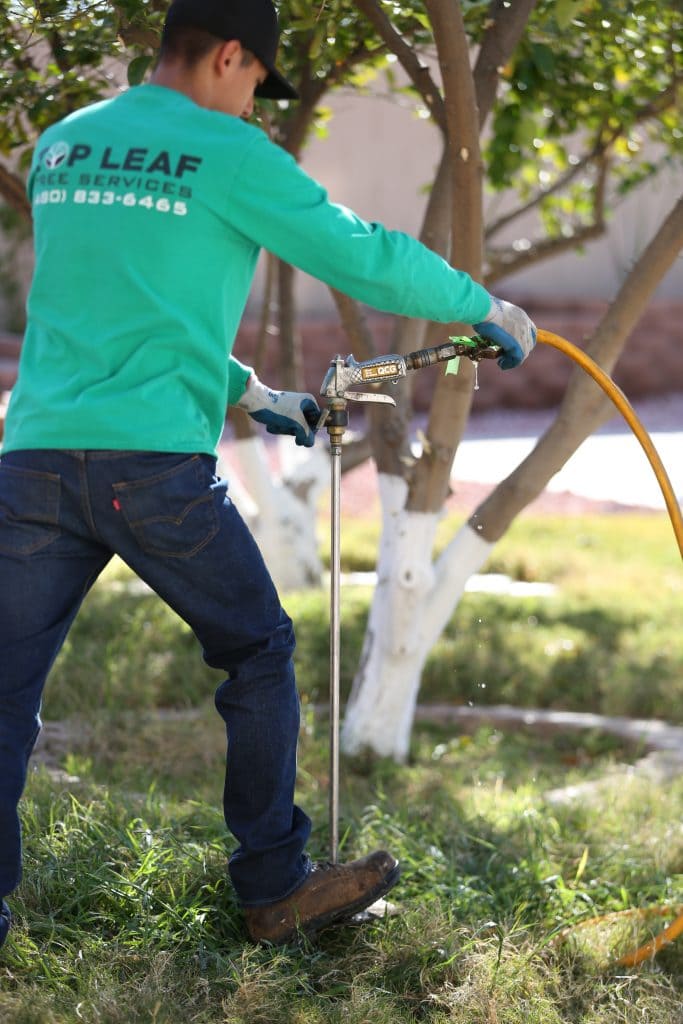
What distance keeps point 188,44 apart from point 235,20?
0.32 ft

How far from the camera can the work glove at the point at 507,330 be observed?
8.32 feet

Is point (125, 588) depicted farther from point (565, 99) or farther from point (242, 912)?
point (242, 912)

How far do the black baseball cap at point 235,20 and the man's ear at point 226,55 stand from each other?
0.04ft

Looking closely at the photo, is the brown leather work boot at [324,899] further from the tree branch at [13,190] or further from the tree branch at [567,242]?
the tree branch at [567,242]

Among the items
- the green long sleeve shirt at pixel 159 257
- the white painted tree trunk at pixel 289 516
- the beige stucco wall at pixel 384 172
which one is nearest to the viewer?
the green long sleeve shirt at pixel 159 257

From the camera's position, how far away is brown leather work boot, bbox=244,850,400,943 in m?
2.68

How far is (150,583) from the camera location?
8.03 ft

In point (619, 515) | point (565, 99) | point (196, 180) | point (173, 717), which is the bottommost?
point (173, 717)

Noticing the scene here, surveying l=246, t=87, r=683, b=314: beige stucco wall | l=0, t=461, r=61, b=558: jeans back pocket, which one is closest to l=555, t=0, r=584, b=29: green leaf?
l=0, t=461, r=61, b=558: jeans back pocket

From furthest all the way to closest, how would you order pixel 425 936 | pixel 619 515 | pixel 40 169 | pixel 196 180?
pixel 619 515, pixel 425 936, pixel 40 169, pixel 196 180

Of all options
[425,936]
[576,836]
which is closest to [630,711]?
[576,836]

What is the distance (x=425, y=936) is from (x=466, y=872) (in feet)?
1.67

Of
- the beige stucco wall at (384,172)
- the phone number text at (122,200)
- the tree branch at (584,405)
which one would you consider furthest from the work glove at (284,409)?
the beige stucco wall at (384,172)

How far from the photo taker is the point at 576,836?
11.8 ft
